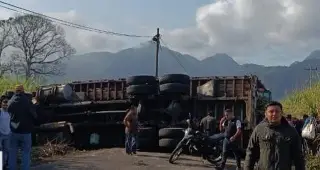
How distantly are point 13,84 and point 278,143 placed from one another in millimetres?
20627

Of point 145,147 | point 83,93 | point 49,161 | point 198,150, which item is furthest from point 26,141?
point 83,93

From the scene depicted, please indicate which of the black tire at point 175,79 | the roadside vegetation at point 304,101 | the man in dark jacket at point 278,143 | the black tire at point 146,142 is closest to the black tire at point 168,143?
the black tire at point 146,142

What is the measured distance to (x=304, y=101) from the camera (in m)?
23.9

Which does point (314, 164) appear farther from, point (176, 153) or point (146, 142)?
point (146, 142)

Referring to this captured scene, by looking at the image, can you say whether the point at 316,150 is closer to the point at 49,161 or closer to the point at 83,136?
the point at 49,161

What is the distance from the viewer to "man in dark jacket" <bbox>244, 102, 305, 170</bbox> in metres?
5.84

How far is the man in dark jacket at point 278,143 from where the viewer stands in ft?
19.2

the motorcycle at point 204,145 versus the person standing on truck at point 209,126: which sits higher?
A: the person standing on truck at point 209,126

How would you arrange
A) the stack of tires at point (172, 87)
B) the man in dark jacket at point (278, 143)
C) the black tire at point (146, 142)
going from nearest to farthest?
the man in dark jacket at point (278, 143)
the stack of tires at point (172, 87)
the black tire at point (146, 142)

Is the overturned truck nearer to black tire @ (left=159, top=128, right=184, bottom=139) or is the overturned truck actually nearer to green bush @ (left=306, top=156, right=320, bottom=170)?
black tire @ (left=159, top=128, right=184, bottom=139)

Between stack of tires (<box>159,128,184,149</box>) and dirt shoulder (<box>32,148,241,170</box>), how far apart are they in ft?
3.32

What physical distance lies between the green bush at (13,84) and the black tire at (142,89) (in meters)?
7.55

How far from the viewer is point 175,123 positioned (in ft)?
55.4

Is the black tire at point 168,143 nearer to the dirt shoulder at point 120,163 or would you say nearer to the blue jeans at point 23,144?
the dirt shoulder at point 120,163
